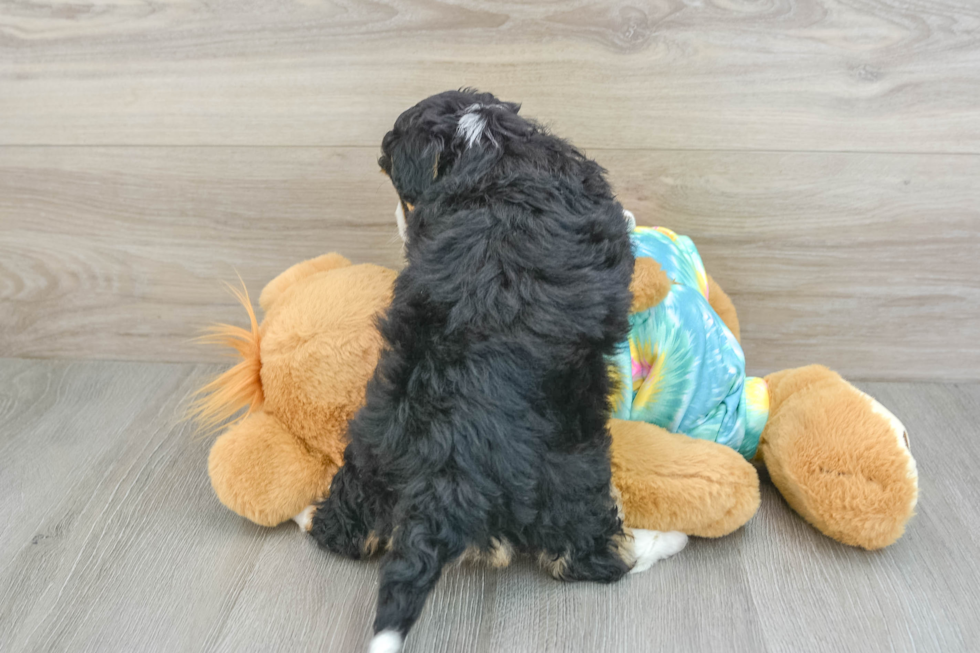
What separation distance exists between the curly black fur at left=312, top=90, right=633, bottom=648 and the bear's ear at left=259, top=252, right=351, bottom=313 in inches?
10.8

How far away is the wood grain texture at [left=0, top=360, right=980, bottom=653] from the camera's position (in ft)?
2.26

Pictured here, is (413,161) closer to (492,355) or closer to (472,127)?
(472,127)

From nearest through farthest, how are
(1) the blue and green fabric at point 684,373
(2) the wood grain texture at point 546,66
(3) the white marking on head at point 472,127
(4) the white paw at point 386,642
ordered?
(4) the white paw at point 386,642 → (3) the white marking on head at point 472,127 → (1) the blue and green fabric at point 684,373 → (2) the wood grain texture at point 546,66

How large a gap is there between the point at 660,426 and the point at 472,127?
402mm

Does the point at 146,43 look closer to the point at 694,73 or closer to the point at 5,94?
the point at 5,94

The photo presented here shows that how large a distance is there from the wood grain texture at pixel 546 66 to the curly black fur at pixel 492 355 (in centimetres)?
29

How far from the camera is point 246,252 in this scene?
1110 mm

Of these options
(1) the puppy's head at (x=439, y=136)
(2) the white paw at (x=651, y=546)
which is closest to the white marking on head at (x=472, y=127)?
(1) the puppy's head at (x=439, y=136)

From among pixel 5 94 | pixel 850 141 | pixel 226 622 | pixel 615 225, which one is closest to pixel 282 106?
pixel 5 94

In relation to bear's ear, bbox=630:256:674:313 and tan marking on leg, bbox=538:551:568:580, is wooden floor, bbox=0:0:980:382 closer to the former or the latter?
bear's ear, bbox=630:256:674:313

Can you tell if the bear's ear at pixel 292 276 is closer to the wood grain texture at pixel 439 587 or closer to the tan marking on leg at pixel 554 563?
the wood grain texture at pixel 439 587

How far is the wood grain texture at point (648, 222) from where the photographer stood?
3.25 feet

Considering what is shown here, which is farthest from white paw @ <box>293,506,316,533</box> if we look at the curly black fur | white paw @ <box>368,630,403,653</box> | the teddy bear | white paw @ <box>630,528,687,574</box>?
white paw @ <box>630,528,687,574</box>

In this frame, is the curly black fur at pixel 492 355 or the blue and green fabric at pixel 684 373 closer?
the curly black fur at pixel 492 355
